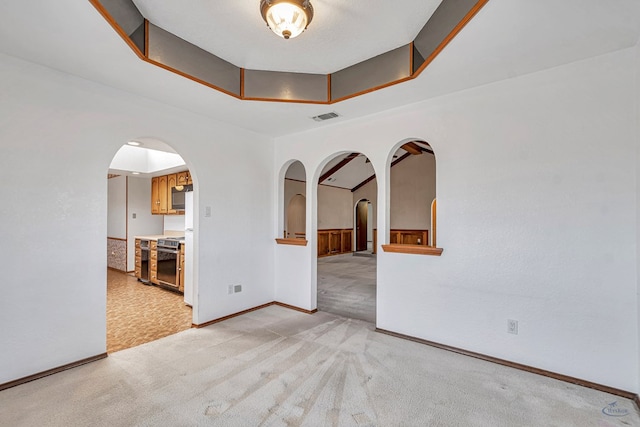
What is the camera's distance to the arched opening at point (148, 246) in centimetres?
375

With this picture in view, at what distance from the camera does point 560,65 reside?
96.4 inches

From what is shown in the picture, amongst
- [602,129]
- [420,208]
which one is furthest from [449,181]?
[420,208]

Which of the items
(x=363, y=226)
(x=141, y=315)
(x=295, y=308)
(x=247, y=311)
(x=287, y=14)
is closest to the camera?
(x=287, y=14)

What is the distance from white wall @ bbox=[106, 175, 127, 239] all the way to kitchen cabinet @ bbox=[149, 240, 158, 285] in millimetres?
1905

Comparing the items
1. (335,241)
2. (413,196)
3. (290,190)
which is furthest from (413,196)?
(290,190)

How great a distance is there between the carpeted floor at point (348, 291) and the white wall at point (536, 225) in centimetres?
91

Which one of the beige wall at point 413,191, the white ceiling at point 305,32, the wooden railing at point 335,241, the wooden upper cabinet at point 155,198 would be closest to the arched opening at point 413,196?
the beige wall at point 413,191

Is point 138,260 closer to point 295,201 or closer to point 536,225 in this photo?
point 295,201

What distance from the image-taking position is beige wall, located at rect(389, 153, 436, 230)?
974 cm

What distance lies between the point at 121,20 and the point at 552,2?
2.66m

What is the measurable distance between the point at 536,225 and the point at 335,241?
26.4ft

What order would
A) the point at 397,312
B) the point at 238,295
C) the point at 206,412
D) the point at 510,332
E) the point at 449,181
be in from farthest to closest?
the point at 238,295 → the point at 397,312 → the point at 449,181 → the point at 510,332 → the point at 206,412

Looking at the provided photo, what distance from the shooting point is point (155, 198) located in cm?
683

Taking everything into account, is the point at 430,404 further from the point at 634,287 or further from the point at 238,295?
the point at 238,295
